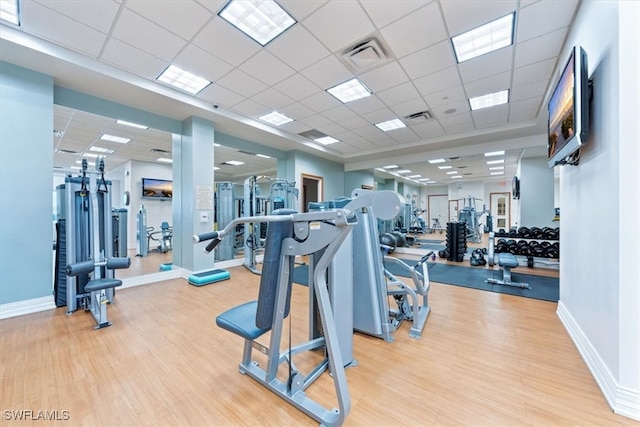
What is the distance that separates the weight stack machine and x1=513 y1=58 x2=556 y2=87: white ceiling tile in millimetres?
3314

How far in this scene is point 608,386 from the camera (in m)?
1.54

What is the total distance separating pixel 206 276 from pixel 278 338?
315cm

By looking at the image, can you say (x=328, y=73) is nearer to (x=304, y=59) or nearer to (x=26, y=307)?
→ (x=304, y=59)

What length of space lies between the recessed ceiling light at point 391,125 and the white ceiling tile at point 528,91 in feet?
6.01

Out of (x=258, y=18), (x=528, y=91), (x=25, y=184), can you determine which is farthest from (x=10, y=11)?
(x=528, y=91)

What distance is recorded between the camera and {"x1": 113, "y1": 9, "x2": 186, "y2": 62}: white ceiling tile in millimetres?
2436

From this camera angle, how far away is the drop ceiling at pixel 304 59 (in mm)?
2338

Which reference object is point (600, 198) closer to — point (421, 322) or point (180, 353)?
point (421, 322)

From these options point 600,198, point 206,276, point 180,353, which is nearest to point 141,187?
point 206,276

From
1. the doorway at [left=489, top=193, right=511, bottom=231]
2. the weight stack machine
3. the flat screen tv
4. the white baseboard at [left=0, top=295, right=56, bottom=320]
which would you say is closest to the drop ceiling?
the flat screen tv

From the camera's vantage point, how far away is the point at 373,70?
3.30 metres

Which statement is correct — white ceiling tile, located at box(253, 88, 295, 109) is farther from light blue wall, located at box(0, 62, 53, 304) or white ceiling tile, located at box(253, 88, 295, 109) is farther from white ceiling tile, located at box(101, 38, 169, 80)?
light blue wall, located at box(0, 62, 53, 304)

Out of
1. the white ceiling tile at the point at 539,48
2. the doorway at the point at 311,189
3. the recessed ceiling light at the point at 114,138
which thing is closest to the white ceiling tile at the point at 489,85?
the white ceiling tile at the point at 539,48
